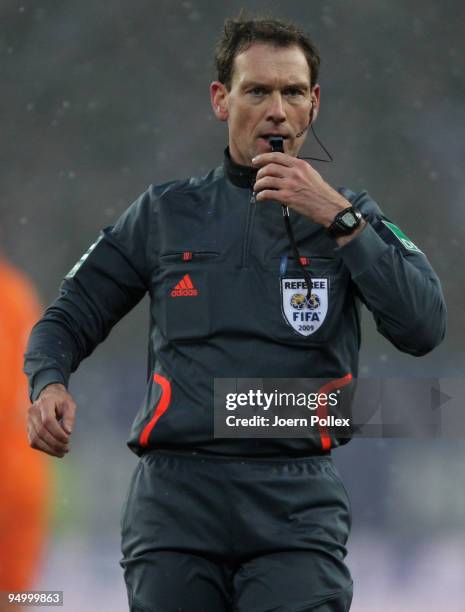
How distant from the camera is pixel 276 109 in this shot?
227 centimetres

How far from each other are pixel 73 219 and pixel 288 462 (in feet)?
9.51

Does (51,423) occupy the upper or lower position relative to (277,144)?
lower

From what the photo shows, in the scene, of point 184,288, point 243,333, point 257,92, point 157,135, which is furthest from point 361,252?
point 157,135

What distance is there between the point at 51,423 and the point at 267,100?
2.67ft

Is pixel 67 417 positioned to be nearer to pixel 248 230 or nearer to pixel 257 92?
pixel 248 230

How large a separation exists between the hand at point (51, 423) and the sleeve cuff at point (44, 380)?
0.17 feet

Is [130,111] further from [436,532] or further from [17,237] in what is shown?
[436,532]

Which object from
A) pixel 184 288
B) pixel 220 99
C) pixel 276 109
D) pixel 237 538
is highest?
pixel 220 99

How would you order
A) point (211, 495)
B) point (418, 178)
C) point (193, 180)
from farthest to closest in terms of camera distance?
1. point (418, 178)
2. point (193, 180)
3. point (211, 495)

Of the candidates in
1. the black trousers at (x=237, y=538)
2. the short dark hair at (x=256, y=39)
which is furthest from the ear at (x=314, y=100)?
the black trousers at (x=237, y=538)

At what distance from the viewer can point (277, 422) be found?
6.95ft

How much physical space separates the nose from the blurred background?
2.48m

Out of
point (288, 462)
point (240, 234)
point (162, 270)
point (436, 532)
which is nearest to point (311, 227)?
point (240, 234)

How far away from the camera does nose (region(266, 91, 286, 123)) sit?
2.26 meters
